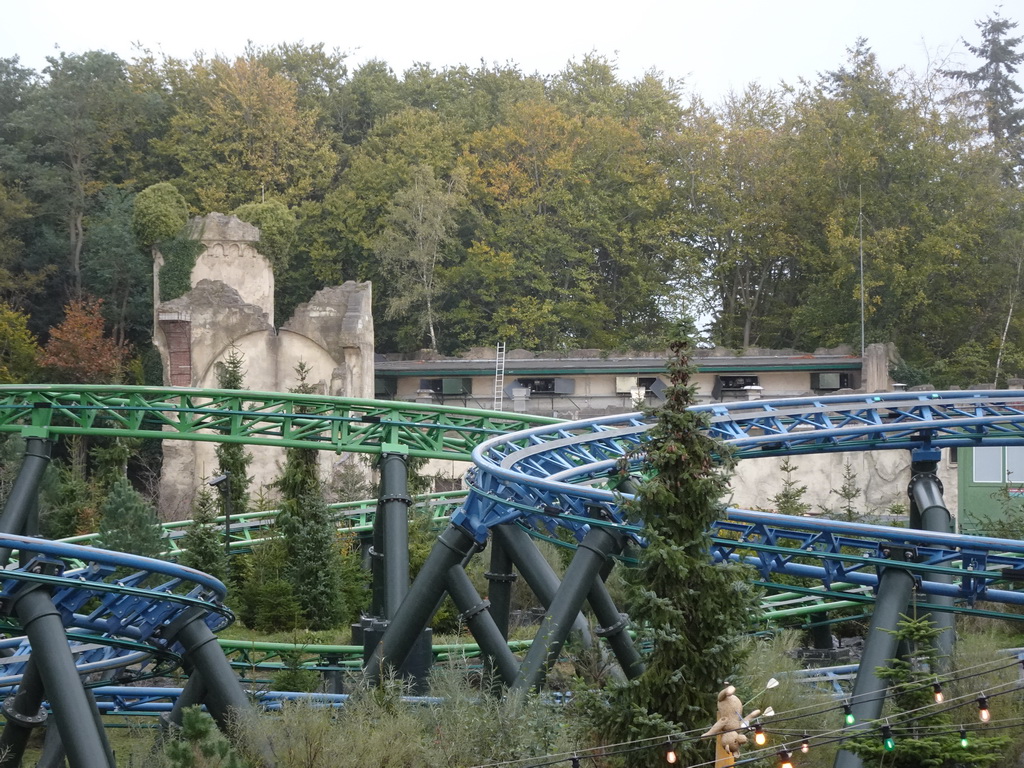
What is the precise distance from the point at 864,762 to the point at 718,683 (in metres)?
1.73

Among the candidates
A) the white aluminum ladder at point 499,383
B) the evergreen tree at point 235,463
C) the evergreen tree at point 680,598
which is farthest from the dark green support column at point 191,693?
the white aluminum ladder at point 499,383

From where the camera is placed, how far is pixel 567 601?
16312mm

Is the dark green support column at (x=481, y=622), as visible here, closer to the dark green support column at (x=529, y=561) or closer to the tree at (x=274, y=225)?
the dark green support column at (x=529, y=561)

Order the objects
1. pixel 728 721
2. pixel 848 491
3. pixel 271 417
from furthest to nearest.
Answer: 1. pixel 848 491
2. pixel 271 417
3. pixel 728 721

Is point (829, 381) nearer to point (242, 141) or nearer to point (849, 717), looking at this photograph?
point (242, 141)

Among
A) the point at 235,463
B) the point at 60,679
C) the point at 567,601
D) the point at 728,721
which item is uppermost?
the point at 235,463

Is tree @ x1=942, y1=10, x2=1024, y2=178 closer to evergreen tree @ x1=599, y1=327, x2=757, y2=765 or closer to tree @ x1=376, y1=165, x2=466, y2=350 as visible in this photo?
tree @ x1=376, y1=165, x2=466, y2=350

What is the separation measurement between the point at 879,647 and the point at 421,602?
5.98 metres

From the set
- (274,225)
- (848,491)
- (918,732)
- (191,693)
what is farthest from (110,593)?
(274,225)

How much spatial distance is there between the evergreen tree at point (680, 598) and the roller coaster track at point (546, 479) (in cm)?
56

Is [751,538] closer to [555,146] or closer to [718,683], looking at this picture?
[718,683]

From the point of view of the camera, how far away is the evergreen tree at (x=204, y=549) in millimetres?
29125

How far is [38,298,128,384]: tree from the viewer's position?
137 feet

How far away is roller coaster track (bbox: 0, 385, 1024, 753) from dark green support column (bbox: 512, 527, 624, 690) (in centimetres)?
30
